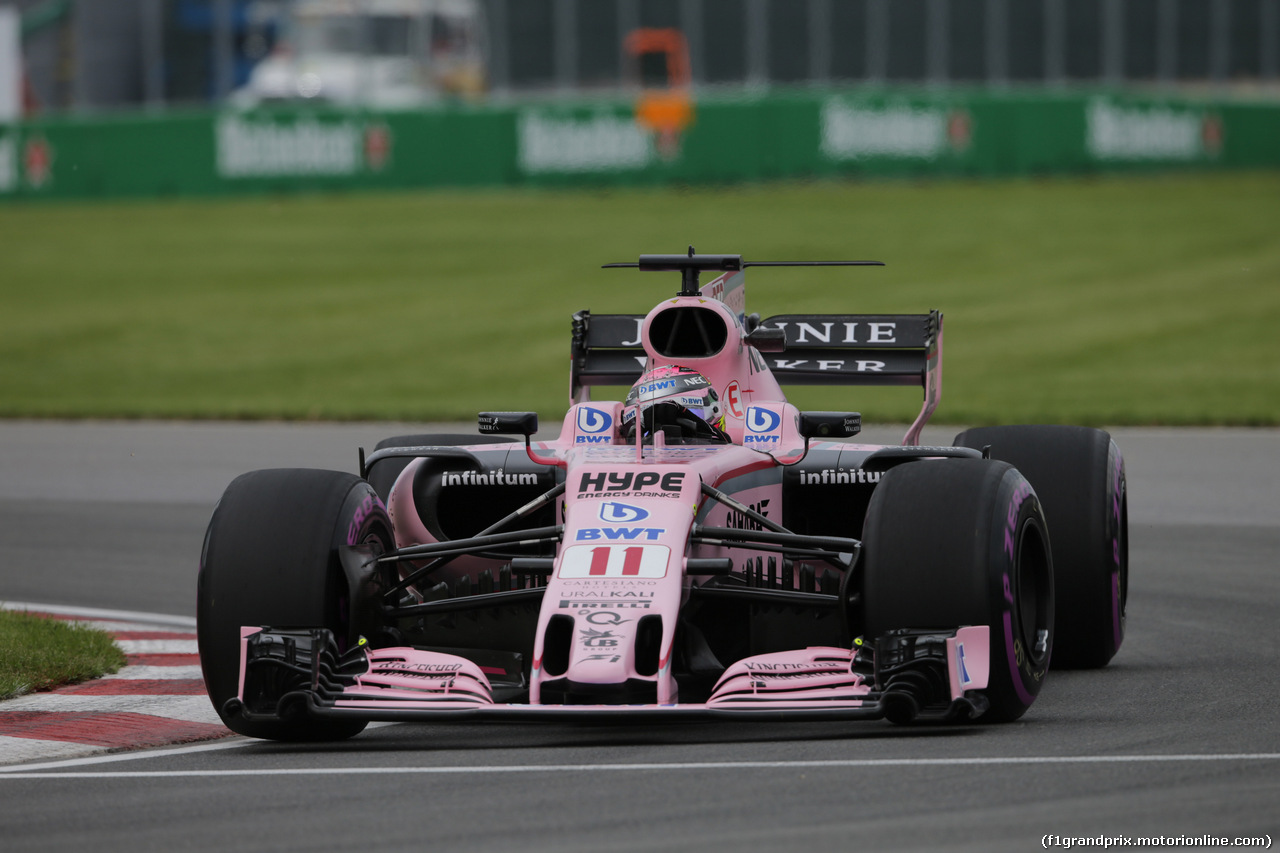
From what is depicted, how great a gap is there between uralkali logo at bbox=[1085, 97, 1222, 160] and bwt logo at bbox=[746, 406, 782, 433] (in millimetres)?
32609

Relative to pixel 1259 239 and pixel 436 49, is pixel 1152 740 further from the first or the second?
pixel 436 49

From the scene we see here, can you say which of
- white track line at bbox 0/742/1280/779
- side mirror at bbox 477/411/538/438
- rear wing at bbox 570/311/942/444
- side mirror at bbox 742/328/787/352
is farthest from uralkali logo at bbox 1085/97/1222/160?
white track line at bbox 0/742/1280/779

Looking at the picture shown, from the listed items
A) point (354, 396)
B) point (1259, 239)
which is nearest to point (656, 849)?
point (354, 396)

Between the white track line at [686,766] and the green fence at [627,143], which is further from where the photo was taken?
the green fence at [627,143]

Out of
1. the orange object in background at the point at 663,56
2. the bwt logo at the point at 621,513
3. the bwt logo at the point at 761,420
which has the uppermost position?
the orange object in background at the point at 663,56

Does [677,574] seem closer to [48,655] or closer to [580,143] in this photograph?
[48,655]

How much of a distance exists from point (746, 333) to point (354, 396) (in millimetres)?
13388

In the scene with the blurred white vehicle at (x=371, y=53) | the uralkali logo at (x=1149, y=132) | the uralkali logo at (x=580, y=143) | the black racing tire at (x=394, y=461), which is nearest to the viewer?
the black racing tire at (x=394, y=461)

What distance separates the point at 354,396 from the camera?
22578 millimetres

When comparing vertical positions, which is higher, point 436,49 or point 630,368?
point 436,49

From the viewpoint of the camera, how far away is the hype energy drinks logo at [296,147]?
41.3 meters

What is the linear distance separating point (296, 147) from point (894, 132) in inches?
467

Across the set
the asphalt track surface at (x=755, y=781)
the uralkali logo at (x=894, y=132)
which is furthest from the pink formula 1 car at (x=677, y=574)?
the uralkali logo at (x=894, y=132)

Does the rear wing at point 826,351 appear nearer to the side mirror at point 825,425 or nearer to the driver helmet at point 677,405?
the driver helmet at point 677,405
